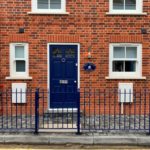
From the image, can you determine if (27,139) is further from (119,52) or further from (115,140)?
(119,52)

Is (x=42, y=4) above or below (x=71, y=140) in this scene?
above

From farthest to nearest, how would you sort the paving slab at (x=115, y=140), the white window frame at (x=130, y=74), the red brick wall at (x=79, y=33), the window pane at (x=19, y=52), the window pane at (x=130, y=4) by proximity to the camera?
1. the window pane at (x=130, y=4)
2. the white window frame at (x=130, y=74)
3. the window pane at (x=19, y=52)
4. the red brick wall at (x=79, y=33)
5. the paving slab at (x=115, y=140)

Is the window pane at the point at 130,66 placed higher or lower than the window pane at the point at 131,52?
lower

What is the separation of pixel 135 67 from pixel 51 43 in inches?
124

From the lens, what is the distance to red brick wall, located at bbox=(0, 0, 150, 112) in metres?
14.2

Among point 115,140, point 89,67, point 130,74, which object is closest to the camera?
point 115,140

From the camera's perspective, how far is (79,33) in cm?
1426

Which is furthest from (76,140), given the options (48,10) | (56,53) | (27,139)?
(48,10)

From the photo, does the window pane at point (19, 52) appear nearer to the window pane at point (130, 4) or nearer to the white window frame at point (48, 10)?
the white window frame at point (48, 10)

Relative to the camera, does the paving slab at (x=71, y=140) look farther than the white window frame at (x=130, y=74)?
No

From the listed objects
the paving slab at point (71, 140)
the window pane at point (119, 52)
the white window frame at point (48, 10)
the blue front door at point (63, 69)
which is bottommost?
the paving slab at point (71, 140)

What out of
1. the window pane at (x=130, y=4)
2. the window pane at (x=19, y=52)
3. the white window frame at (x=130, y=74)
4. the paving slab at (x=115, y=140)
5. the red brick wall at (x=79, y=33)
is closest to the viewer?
the paving slab at (x=115, y=140)

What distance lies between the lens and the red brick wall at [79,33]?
46.4 ft

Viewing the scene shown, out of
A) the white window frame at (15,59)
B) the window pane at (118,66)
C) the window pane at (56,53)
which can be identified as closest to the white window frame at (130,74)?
the window pane at (118,66)
